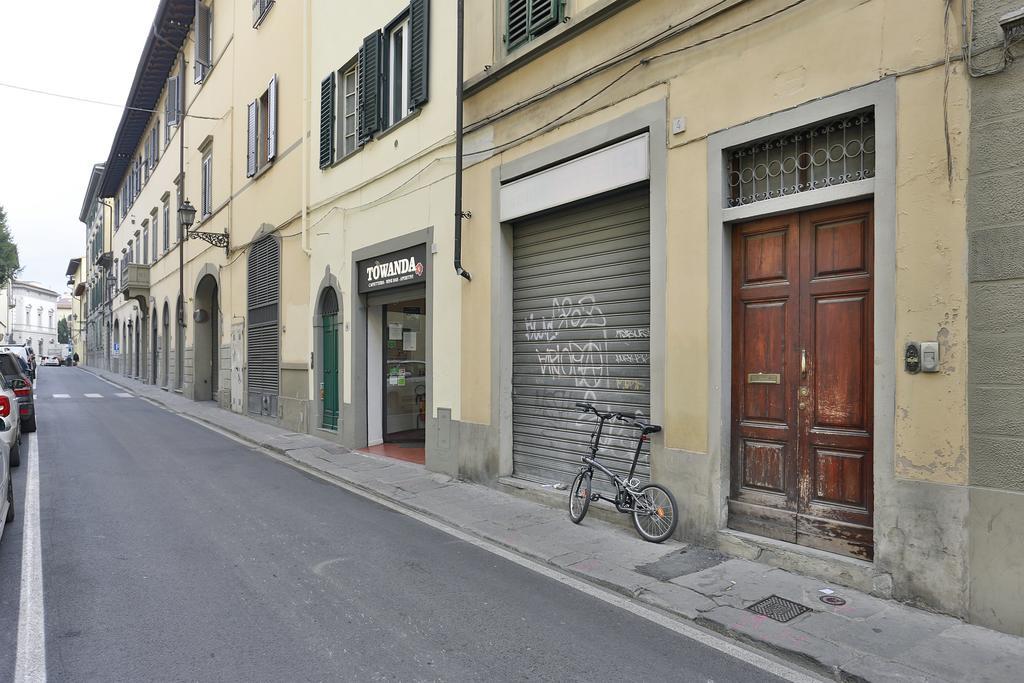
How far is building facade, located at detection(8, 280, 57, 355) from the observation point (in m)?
88.1

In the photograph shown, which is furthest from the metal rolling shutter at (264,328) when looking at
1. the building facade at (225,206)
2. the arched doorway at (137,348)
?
the arched doorway at (137,348)

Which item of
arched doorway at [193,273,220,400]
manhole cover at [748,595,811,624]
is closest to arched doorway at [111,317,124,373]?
arched doorway at [193,273,220,400]

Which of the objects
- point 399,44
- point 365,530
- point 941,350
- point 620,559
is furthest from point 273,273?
point 941,350

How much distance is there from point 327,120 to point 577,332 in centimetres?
830

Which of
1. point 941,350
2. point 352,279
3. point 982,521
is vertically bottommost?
point 982,521

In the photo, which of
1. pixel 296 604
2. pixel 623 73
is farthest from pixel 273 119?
pixel 296 604

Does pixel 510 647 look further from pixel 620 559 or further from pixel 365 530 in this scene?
pixel 365 530

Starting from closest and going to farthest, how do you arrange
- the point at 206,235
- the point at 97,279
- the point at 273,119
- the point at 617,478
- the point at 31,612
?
the point at 31,612 < the point at 617,478 < the point at 273,119 < the point at 206,235 < the point at 97,279

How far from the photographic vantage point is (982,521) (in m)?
4.18

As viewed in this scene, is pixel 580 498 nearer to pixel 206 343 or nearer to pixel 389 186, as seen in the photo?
pixel 389 186

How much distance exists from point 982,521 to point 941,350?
3.66ft

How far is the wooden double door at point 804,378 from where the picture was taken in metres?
5.06

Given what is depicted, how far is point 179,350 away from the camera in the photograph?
25562mm

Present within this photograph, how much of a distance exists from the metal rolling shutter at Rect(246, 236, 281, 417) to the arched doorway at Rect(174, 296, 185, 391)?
29.3ft
